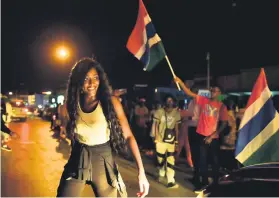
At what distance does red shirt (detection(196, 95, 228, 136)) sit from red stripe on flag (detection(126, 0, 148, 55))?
5.35 feet

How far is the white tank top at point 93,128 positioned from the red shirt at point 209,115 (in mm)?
4010

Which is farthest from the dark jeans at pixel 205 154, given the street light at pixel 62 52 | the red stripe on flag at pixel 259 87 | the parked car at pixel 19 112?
the parked car at pixel 19 112

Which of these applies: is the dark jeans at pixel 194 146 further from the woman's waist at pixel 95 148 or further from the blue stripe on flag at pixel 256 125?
the woman's waist at pixel 95 148

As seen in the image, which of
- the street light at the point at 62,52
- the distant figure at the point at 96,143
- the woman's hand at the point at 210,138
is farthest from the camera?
the street light at the point at 62,52

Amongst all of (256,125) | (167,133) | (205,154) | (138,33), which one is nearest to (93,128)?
(256,125)

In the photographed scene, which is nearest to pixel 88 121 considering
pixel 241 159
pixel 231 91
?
pixel 241 159

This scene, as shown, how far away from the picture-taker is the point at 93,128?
135 inches

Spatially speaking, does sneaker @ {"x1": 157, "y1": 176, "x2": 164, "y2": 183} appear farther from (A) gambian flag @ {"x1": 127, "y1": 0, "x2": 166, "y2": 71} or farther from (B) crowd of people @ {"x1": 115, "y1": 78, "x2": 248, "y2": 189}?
(A) gambian flag @ {"x1": 127, "y1": 0, "x2": 166, "y2": 71}

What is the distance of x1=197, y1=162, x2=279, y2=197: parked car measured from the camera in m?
2.67

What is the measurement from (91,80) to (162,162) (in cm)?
468

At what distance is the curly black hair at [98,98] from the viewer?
348cm

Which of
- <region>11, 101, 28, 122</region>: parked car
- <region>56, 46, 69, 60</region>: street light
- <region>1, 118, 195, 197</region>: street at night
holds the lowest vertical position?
<region>11, 101, 28, 122</region>: parked car

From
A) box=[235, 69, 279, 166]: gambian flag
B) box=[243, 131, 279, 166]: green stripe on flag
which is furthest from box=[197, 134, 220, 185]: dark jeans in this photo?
box=[243, 131, 279, 166]: green stripe on flag

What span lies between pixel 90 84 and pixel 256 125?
3.79m
